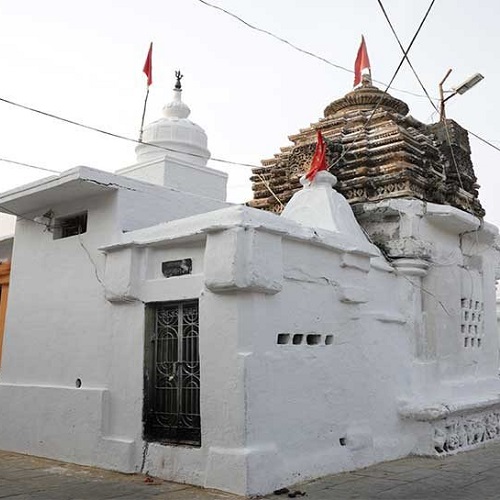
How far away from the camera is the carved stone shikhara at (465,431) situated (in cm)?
742

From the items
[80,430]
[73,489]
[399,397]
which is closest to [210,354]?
[73,489]

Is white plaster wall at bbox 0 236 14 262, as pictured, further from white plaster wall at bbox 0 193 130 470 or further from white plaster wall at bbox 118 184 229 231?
white plaster wall at bbox 118 184 229 231

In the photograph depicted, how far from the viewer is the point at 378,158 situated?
8.85 meters

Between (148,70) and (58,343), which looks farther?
(148,70)

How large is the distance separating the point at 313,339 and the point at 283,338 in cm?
53

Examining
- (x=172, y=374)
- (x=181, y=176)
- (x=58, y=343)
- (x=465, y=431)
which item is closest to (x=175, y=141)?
(x=181, y=176)

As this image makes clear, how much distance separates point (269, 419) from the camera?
5.73m

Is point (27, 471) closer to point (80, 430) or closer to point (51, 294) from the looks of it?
point (80, 430)

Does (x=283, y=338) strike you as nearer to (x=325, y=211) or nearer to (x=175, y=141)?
(x=325, y=211)

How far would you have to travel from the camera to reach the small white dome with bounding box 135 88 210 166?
34.5 feet

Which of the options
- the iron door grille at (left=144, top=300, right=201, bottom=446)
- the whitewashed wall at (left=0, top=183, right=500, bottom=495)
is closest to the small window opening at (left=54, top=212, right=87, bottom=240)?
the whitewashed wall at (left=0, top=183, right=500, bottom=495)

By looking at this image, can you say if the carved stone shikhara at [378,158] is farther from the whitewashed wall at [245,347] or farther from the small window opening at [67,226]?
the small window opening at [67,226]

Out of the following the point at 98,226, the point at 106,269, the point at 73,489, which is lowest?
the point at 73,489

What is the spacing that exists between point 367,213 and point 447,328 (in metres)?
1.96
